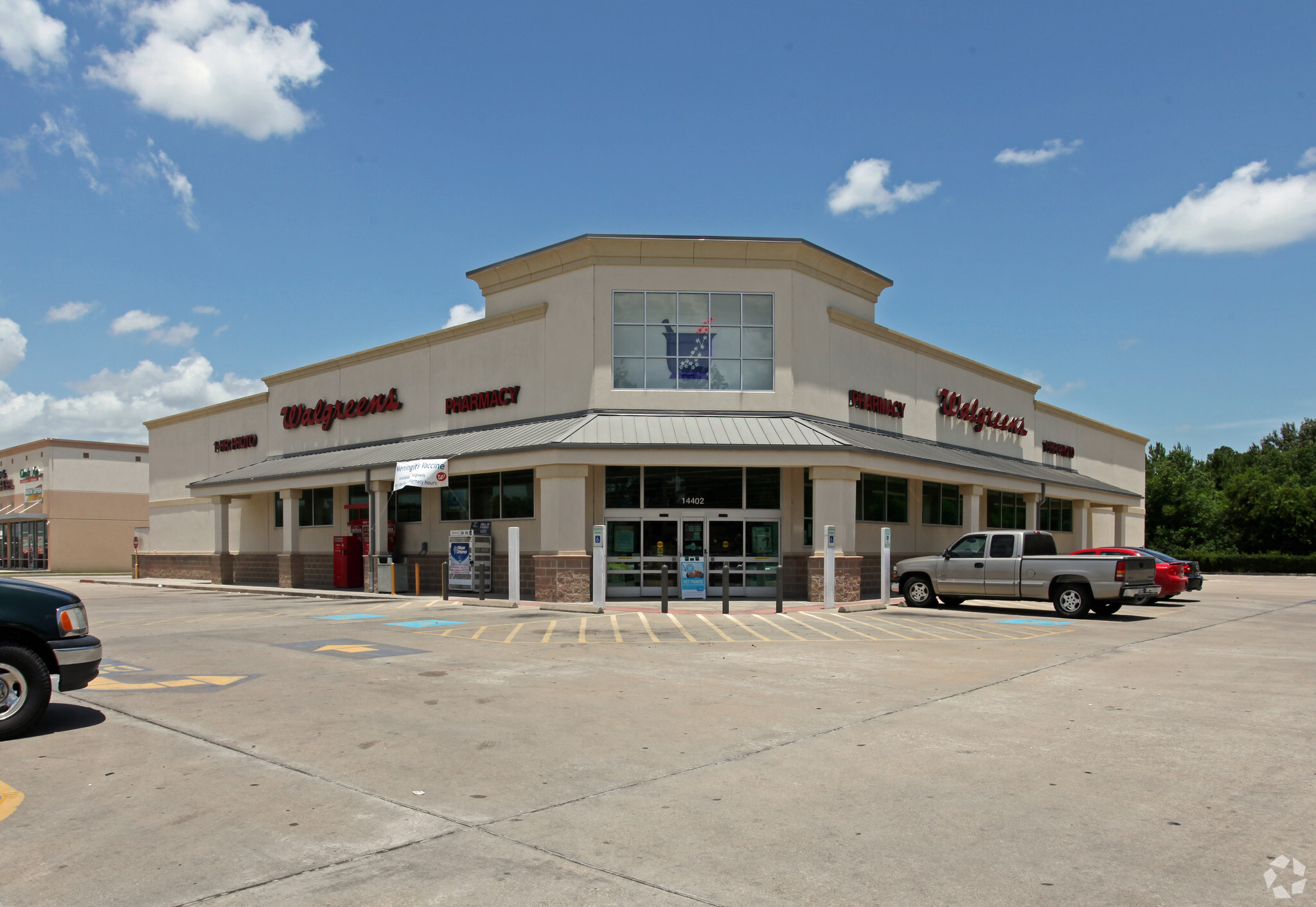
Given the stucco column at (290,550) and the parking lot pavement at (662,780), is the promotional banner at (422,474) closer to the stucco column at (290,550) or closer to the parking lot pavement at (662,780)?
the stucco column at (290,550)

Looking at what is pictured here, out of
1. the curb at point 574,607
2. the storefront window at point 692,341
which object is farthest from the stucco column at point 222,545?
the storefront window at point 692,341

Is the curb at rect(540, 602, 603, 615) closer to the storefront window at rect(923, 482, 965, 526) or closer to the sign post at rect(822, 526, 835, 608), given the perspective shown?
the sign post at rect(822, 526, 835, 608)

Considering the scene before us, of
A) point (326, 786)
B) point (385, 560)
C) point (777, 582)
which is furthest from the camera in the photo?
point (385, 560)

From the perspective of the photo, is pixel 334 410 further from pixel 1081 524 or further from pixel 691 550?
pixel 1081 524

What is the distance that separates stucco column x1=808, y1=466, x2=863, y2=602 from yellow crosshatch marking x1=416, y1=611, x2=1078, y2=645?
297 cm

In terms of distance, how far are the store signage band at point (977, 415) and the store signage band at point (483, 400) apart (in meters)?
15.0

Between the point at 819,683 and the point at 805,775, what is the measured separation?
4264mm

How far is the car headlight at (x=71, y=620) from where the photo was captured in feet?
27.0

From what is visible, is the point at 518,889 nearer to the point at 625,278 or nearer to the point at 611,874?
the point at 611,874

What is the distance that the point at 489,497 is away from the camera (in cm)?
2716

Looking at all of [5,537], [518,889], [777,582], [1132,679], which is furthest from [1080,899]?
[5,537]

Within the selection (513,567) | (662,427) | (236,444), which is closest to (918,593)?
(662,427)

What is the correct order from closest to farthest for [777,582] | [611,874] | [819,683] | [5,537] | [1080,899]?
1. [1080,899]
2. [611,874]
3. [819,683]
4. [777,582]
5. [5,537]

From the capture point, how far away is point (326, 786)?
21.4 ft
